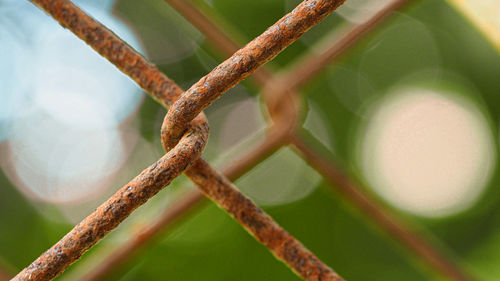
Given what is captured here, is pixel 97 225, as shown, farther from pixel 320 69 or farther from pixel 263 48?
pixel 320 69


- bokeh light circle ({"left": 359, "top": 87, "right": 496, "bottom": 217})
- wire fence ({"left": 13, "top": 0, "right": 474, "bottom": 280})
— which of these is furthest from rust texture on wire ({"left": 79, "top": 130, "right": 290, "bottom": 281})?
bokeh light circle ({"left": 359, "top": 87, "right": 496, "bottom": 217})

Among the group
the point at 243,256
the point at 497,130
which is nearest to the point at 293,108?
the point at 243,256

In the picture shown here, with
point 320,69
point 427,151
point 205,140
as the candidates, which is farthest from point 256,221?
point 427,151

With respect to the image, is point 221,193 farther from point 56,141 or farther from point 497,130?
point 56,141

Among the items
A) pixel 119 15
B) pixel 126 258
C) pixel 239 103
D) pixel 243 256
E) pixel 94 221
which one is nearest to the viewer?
pixel 94 221

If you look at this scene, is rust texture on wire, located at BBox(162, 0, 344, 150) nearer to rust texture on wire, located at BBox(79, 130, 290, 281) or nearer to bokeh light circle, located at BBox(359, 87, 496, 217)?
rust texture on wire, located at BBox(79, 130, 290, 281)

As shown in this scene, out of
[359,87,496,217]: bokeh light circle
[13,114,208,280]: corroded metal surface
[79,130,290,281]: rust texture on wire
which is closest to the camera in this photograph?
[13,114,208,280]: corroded metal surface
